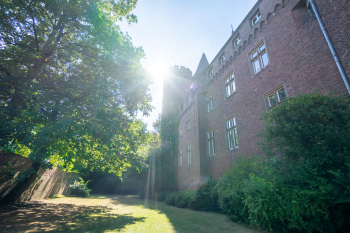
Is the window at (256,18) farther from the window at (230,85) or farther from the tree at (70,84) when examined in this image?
the tree at (70,84)

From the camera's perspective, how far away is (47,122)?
24.2ft

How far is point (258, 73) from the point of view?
10508mm

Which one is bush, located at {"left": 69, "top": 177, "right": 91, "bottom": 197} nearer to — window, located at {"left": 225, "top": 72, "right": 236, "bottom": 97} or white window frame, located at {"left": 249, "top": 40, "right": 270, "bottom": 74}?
window, located at {"left": 225, "top": 72, "right": 236, "bottom": 97}

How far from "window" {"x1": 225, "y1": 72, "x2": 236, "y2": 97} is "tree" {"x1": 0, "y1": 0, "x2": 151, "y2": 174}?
692 centimetres

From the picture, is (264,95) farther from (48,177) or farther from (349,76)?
(48,177)

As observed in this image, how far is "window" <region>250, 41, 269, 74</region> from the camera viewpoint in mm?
10234

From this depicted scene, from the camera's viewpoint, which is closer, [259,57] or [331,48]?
[331,48]

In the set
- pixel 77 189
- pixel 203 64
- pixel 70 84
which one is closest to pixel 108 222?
pixel 70 84

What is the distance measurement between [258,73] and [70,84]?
35.9 ft

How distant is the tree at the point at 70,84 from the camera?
6.82 metres

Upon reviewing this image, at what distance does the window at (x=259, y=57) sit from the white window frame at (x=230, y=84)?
220 cm

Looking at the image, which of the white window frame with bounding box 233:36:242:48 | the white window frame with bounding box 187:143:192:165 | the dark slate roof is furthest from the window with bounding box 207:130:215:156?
the dark slate roof

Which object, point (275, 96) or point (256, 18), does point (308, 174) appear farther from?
point (256, 18)

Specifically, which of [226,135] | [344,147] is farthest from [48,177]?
[344,147]
